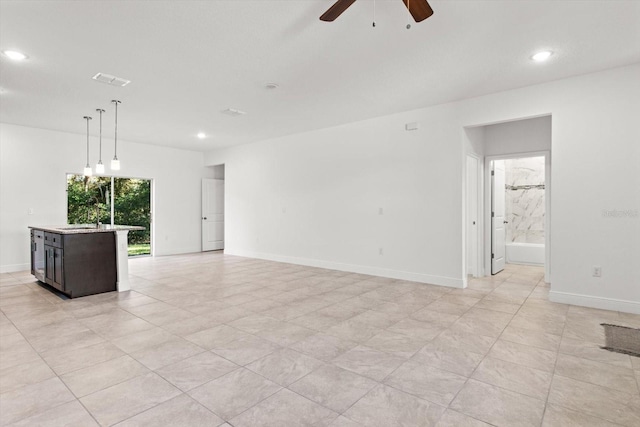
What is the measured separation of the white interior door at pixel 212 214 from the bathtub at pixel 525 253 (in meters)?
7.30

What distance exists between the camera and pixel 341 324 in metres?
3.40

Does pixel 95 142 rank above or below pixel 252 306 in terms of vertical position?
above

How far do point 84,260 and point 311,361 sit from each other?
12.1 feet

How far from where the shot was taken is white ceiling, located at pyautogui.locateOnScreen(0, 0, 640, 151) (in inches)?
106

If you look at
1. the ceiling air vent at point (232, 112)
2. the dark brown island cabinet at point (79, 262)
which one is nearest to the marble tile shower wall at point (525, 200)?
the ceiling air vent at point (232, 112)

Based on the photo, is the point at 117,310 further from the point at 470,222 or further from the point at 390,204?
the point at 470,222

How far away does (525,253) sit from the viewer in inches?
279

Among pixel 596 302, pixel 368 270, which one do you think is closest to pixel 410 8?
pixel 596 302

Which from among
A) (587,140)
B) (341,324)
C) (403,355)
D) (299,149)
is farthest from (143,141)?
(587,140)

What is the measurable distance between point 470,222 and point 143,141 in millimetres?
7079

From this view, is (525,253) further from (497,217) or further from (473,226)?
(473,226)

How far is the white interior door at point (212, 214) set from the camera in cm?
927

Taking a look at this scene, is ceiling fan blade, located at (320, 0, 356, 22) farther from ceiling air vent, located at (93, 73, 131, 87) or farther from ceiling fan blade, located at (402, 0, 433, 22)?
ceiling air vent, located at (93, 73, 131, 87)

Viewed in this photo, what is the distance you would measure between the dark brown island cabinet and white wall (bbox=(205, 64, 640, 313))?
3337mm
